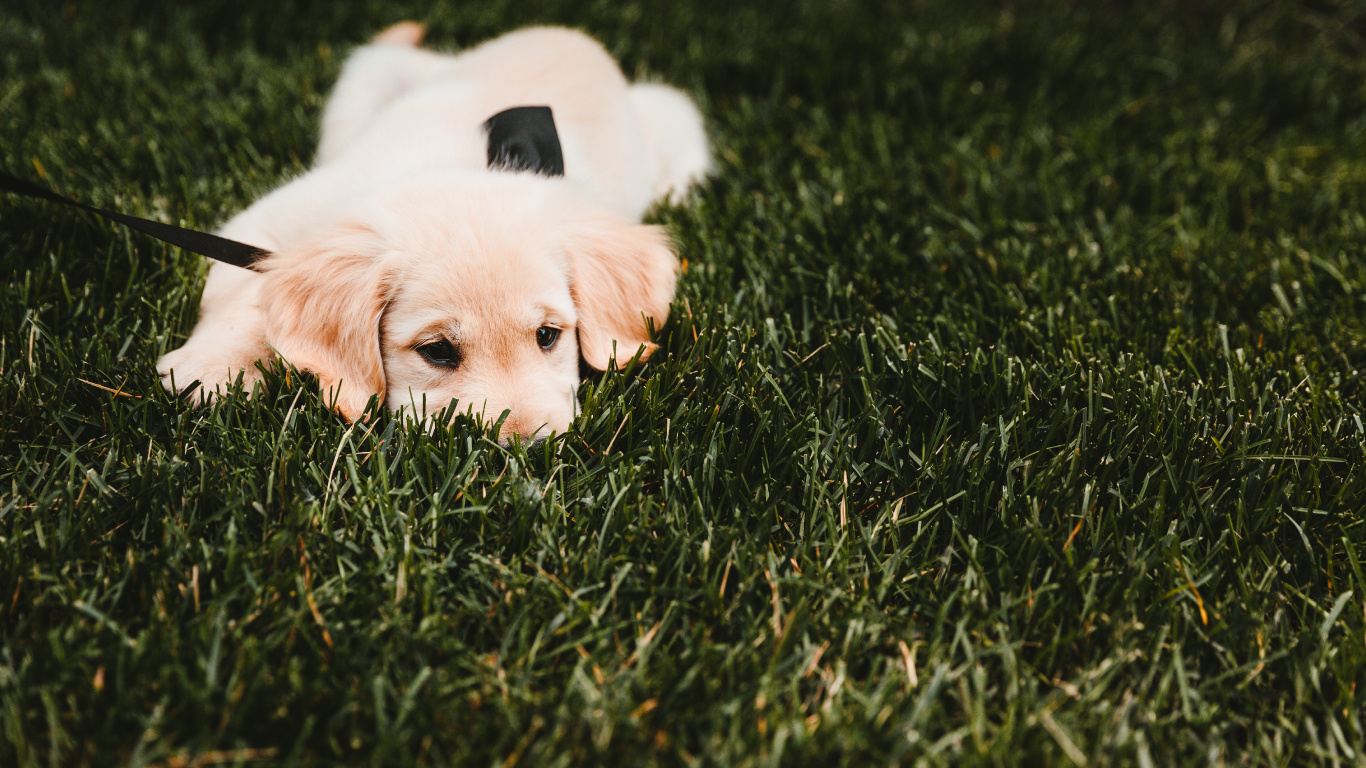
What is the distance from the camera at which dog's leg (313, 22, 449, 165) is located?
9.96ft

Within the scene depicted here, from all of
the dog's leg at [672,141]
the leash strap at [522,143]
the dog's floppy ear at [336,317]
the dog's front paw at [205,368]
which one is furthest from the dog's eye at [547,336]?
the dog's leg at [672,141]

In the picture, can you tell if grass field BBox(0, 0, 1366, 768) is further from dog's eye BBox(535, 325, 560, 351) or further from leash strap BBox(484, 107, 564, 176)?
leash strap BBox(484, 107, 564, 176)

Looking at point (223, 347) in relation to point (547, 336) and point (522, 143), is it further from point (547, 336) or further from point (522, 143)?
point (522, 143)

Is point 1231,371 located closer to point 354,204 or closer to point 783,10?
point 354,204

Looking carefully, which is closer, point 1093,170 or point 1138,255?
point 1138,255

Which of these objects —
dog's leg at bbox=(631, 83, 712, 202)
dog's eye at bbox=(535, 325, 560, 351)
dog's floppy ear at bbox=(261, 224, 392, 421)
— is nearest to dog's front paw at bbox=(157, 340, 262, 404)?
dog's floppy ear at bbox=(261, 224, 392, 421)

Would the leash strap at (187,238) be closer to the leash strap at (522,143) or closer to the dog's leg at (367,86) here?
the leash strap at (522,143)

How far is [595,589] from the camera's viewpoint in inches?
58.7

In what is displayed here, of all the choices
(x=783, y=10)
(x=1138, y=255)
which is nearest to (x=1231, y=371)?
(x=1138, y=255)

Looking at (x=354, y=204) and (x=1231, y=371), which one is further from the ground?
(x=354, y=204)

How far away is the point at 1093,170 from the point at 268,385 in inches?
120

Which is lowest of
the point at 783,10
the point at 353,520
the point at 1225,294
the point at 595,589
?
the point at 1225,294

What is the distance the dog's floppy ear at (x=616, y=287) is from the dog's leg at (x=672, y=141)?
1.07 meters

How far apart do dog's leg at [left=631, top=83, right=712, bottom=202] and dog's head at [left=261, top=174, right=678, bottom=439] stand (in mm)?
1388
